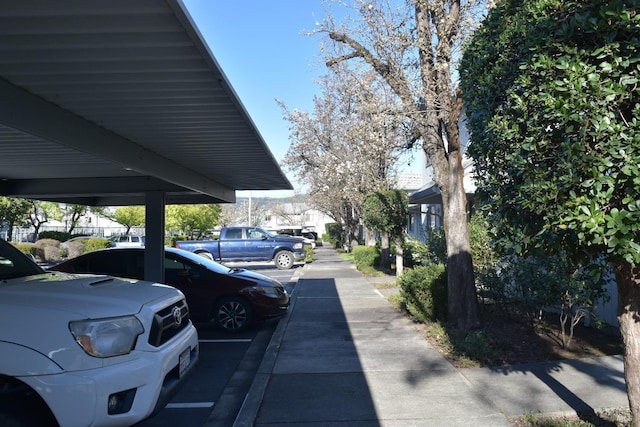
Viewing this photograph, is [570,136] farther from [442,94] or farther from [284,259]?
[284,259]

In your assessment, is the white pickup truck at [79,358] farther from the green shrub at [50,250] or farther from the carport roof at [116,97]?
the green shrub at [50,250]

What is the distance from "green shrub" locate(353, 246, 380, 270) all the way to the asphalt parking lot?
10.8 metres

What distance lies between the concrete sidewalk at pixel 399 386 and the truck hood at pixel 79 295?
1.58m

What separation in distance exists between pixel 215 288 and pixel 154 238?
5.55ft

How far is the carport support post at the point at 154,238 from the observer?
31.4ft

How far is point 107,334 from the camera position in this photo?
144 inches

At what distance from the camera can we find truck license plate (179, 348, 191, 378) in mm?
4422

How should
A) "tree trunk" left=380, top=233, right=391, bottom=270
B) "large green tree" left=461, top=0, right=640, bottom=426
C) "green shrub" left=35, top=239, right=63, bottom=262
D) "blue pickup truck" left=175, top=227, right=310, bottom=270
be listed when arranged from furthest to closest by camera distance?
"green shrub" left=35, top=239, right=63, bottom=262 → "blue pickup truck" left=175, top=227, right=310, bottom=270 → "tree trunk" left=380, top=233, right=391, bottom=270 → "large green tree" left=461, top=0, right=640, bottom=426

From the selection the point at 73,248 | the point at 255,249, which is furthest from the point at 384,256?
the point at 73,248

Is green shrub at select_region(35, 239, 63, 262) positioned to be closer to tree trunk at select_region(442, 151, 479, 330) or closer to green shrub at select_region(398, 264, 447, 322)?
green shrub at select_region(398, 264, 447, 322)

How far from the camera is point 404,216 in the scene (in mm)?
16203

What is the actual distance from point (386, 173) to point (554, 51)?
14797mm

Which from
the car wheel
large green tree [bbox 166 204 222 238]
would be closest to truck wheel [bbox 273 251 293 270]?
the car wheel

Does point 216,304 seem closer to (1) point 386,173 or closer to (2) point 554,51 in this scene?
(2) point 554,51
